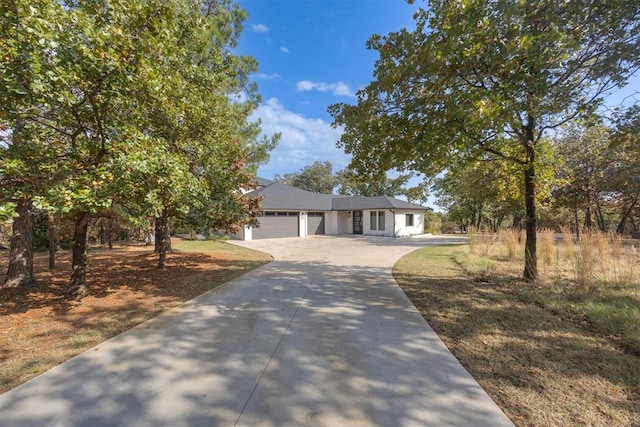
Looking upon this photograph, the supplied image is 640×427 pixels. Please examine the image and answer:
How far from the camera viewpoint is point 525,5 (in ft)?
14.1

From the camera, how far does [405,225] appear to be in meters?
Result: 22.6

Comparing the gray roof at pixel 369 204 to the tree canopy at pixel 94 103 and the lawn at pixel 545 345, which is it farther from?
the tree canopy at pixel 94 103

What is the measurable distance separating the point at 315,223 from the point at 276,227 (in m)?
4.51

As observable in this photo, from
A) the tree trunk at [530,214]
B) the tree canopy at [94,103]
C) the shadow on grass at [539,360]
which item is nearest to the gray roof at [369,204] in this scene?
the tree trunk at [530,214]

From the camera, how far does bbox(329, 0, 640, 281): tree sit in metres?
4.22

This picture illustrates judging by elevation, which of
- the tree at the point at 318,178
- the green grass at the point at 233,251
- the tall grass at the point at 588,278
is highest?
the tree at the point at 318,178

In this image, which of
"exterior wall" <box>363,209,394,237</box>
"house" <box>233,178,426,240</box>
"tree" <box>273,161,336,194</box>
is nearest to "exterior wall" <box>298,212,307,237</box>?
"house" <box>233,178,426,240</box>

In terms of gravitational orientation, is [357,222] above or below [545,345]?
above

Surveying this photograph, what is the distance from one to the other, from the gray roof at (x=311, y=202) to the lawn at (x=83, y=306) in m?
11.0

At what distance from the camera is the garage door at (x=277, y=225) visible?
19.1 m

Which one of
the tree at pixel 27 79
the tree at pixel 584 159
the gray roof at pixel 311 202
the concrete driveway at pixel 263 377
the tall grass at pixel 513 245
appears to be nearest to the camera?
the concrete driveway at pixel 263 377

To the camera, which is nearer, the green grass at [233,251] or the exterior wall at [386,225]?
the green grass at [233,251]

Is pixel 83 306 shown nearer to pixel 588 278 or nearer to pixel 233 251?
pixel 233 251

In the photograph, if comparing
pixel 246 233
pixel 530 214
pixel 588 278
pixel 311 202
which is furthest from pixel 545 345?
pixel 311 202
